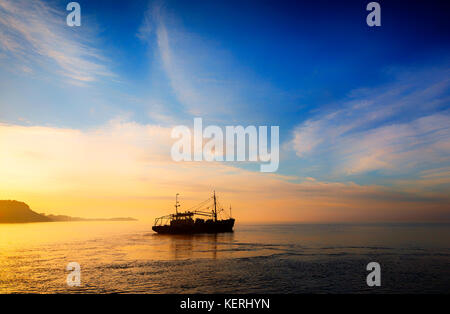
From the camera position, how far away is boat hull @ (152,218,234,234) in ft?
395

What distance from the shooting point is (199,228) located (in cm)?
12338

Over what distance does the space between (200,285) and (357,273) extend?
22192mm

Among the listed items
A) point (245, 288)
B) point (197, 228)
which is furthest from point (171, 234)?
point (245, 288)

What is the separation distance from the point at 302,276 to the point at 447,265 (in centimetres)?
2635

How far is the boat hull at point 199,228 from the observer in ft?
395

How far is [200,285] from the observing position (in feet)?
104

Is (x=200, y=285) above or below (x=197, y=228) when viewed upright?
above

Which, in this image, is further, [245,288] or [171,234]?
[171,234]
